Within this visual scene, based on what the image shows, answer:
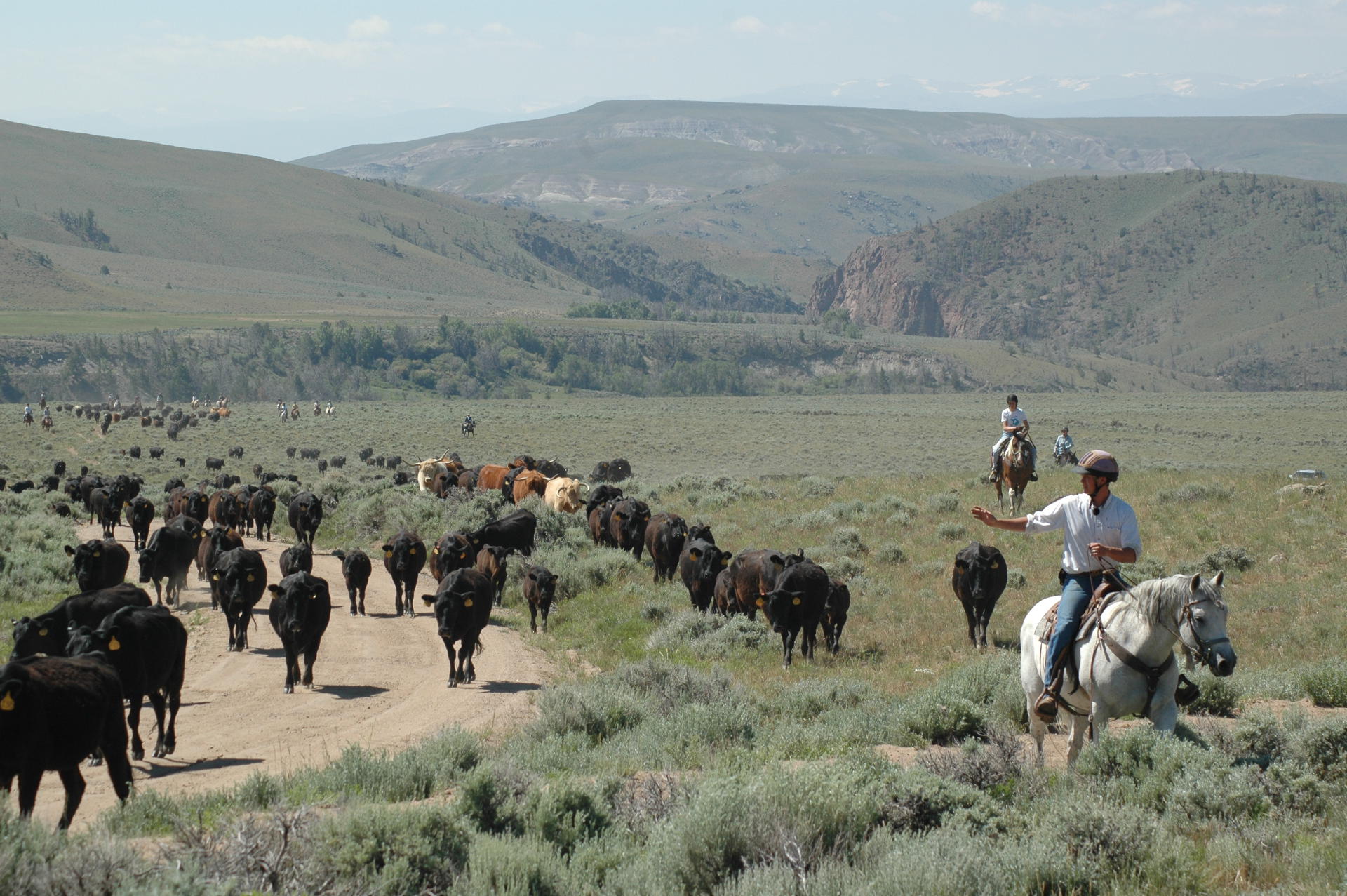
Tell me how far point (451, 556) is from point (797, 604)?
6.45 m

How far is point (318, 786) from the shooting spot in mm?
8422

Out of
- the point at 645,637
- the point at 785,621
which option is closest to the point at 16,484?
the point at 645,637

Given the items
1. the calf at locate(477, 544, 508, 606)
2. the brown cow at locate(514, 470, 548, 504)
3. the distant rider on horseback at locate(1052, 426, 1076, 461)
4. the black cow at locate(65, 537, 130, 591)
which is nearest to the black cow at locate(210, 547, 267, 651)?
the black cow at locate(65, 537, 130, 591)

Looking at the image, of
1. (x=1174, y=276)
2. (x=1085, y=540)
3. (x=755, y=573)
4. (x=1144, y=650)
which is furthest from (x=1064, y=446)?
(x=1174, y=276)

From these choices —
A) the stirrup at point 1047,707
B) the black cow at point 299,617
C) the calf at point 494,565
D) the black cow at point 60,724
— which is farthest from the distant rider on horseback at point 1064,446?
the black cow at point 60,724

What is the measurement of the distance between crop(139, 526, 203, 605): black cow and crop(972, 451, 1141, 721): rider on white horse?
14178mm

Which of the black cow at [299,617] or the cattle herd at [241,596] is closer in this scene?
the cattle herd at [241,596]

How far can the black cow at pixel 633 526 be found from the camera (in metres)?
22.5

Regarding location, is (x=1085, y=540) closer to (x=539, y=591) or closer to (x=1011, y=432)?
(x=539, y=591)

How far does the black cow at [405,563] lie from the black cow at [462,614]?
12.9 ft

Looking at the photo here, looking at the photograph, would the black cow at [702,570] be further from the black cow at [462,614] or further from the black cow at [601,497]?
the black cow at [601,497]

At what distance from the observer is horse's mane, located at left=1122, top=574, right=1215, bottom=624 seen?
26.0 ft

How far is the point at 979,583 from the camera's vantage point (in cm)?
1488

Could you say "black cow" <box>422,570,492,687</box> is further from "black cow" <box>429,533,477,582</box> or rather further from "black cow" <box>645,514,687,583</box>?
"black cow" <box>645,514,687,583</box>
